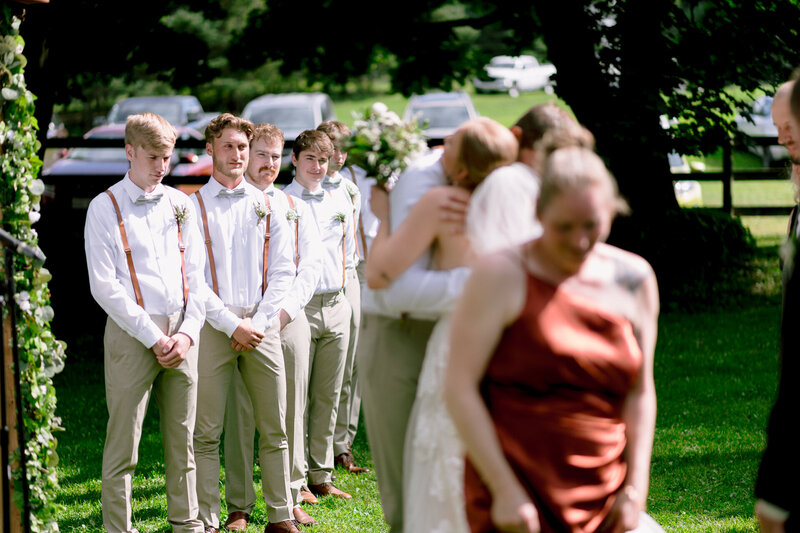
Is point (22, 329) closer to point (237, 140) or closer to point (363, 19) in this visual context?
point (237, 140)

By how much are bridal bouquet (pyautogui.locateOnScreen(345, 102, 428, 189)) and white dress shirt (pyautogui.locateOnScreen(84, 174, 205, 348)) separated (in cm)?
178

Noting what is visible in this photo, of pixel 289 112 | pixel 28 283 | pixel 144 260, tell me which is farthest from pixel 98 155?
pixel 28 283

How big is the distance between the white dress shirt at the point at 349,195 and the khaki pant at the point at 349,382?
18 centimetres

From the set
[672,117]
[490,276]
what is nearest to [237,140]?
[490,276]

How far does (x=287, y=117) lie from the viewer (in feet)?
81.5

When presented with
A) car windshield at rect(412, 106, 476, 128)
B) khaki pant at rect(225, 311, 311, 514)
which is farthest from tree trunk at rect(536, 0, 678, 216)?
car windshield at rect(412, 106, 476, 128)

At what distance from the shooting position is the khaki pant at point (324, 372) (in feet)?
22.6

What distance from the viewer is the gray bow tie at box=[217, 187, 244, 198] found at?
582 centimetres

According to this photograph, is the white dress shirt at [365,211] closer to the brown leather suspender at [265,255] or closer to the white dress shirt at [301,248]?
the white dress shirt at [301,248]

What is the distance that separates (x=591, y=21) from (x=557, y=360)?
34.6 feet

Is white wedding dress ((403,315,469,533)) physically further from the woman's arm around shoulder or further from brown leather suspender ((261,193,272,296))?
brown leather suspender ((261,193,272,296))

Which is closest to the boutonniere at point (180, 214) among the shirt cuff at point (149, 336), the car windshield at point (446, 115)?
the shirt cuff at point (149, 336)

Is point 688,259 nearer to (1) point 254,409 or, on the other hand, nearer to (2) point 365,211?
(2) point 365,211

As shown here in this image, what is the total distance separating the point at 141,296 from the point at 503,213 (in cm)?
278
